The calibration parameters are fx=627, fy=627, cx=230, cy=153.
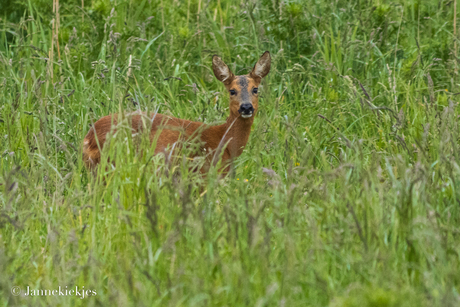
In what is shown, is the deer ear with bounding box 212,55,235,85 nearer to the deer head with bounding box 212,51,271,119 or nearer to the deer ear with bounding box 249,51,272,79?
the deer head with bounding box 212,51,271,119

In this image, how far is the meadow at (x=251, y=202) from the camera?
223 centimetres

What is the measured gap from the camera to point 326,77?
5414 mm

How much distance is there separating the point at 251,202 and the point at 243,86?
6.77ft

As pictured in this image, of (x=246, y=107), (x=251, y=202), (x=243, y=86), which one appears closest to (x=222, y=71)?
(x=243, y=86)

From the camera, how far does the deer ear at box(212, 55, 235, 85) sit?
16.6ft

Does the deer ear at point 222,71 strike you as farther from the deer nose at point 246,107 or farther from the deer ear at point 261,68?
the deer nose at point 246,107

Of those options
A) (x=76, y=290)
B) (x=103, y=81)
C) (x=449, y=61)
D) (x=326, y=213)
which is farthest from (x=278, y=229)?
(x=449, y=61)

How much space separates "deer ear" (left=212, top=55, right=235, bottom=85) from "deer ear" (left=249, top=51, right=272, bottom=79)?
181 millimetres

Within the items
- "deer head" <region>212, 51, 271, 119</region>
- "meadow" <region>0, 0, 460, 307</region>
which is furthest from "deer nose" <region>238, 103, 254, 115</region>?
"meadow" <region>0, 0, 460, 307</region>

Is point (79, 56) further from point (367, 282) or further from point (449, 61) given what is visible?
point (367, 282)

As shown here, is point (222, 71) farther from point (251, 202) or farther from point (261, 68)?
point (251, 202)

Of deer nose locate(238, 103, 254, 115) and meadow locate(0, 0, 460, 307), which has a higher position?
meadow locate(0, 0, 460, 307)

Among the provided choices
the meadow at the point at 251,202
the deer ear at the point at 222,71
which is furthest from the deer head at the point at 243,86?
the meadow at the point at 251,202

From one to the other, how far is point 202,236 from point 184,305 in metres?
0.32
